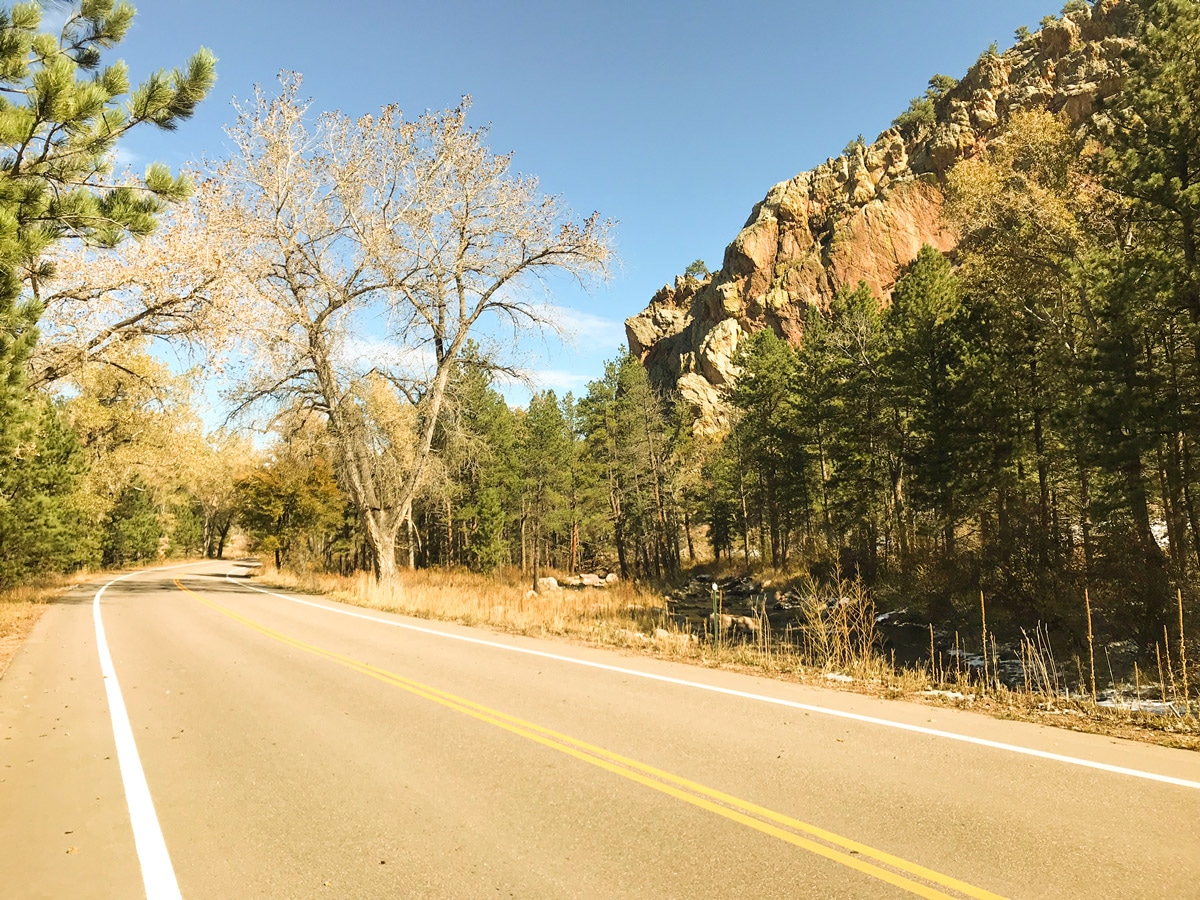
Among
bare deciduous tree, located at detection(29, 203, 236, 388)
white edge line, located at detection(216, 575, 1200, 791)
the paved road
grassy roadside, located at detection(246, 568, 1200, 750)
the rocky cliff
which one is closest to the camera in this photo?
the paved road

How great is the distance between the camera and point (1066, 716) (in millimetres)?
6707

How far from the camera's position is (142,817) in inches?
177

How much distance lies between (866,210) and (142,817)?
313 ft

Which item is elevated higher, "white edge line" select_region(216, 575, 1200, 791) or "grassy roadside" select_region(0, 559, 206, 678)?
"white edge line" select_region(216, 575, 1200, 791)

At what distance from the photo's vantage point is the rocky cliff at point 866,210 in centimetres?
8388

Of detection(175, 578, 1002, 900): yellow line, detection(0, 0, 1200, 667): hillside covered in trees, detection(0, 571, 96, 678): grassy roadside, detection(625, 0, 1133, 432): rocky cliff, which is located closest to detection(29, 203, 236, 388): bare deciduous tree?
detection(0, 0, 1200, 667): hillside covered in trees

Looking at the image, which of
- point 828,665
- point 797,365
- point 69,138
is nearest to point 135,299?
point 69,138

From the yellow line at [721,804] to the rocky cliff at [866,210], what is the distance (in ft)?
234

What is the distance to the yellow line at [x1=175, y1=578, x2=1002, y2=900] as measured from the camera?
3.44 m

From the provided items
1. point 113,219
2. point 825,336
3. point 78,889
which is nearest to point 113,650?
point 113,219

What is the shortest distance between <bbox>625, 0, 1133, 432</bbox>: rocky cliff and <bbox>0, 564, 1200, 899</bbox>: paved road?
71.0 m

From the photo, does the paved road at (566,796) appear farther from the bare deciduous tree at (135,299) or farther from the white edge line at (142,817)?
the bare deciduous tree at (135,299)

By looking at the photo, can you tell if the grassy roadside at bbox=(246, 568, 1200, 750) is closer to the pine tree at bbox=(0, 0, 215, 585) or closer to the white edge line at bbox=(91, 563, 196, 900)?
the white edge line at bbox=(91, 563, 196, 900)

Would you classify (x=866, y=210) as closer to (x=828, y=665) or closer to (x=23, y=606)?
(x=828, y=665)
